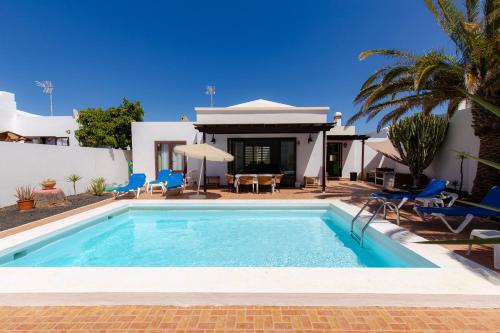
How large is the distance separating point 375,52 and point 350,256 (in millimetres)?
7192

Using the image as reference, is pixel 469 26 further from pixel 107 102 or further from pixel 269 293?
pixel 107 102

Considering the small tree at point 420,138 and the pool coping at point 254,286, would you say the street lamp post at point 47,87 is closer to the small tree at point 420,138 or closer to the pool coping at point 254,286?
the pool coping at point 254,286

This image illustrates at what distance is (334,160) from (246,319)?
642 inches

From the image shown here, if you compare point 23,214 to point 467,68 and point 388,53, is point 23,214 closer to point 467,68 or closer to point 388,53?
point 388,53

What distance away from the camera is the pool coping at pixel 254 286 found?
296 centimetres

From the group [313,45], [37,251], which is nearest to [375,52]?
[313,45]

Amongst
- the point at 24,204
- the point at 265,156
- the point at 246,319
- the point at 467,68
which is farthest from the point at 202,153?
the point at 467,68

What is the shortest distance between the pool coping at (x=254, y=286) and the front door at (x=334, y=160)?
1396cm

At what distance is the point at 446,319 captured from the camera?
106 inches

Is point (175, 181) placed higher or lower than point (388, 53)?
lower

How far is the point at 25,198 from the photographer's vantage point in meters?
7.98

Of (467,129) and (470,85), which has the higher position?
(470,85)

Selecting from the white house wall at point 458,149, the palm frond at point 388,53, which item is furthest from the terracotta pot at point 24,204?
the white house wall at point 458,149

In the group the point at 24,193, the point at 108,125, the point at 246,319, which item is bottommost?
the point at 246,319
